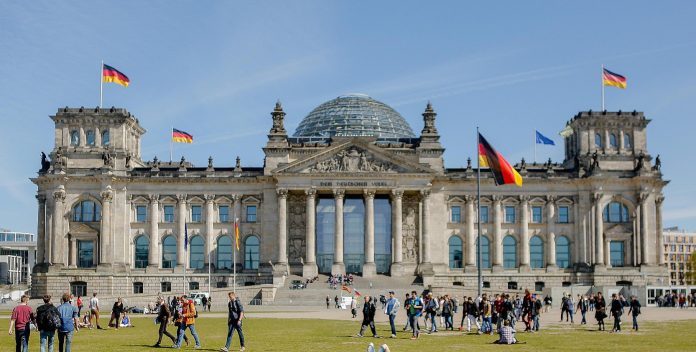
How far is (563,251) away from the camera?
11562 cm

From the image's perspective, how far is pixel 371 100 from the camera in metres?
132

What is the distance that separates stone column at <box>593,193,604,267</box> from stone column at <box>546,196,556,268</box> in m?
4.82

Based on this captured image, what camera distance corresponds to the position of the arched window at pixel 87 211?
11325 cm

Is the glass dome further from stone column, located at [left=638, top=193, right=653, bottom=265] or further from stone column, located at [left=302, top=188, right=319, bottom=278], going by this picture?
stone column, located at [left=638, top=193, right=653, bottom=265]

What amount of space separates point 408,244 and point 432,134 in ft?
43.1

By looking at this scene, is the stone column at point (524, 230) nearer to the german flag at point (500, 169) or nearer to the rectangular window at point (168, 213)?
the rectangular window at point (168, 213)

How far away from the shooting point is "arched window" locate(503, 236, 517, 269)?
379 ft

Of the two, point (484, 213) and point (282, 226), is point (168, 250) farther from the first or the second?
Answer: point (484, 213)

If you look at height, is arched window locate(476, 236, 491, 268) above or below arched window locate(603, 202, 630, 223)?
below

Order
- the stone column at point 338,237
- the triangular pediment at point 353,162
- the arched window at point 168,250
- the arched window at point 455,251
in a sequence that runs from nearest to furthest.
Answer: the stone column at point 338,237
the triangular pediment at point 353,162
the arched window at point 168,250
the arched window at point 455,251

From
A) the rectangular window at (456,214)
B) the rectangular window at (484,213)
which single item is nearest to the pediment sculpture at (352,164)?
the rectangular window at (456,214)

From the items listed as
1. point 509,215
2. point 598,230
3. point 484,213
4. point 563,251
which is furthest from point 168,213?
point 598,230

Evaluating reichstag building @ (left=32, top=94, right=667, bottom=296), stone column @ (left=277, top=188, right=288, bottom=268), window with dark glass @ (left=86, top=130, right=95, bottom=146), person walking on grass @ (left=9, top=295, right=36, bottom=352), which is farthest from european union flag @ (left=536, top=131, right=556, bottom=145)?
person walking on grass @ (left=9, top=295, right=36, bottom=352)

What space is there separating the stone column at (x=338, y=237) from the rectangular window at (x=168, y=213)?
19.8 meters
